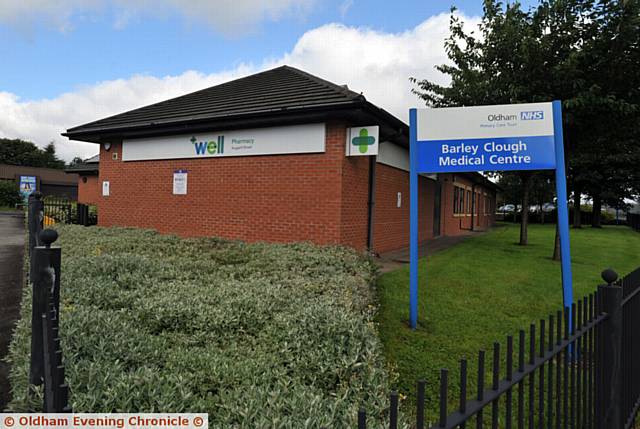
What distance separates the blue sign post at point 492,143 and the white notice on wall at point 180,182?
770cm

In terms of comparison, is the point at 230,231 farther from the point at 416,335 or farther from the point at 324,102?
the point at 416,335

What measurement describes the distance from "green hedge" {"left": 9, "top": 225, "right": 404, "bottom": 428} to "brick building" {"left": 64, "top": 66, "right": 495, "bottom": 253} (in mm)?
4042

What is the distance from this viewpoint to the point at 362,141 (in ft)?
27.9

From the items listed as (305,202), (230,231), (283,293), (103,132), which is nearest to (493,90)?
(305,202)

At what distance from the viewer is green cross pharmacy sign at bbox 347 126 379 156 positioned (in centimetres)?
838

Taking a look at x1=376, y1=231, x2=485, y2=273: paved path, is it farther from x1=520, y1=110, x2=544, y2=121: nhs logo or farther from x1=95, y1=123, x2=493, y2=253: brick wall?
x1=520, y1=110, x2=544, y2=121: nhs logo

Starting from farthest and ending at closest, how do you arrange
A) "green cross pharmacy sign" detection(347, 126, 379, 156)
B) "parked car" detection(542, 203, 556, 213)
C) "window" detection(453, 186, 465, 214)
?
"parked car" detection(542, 203, 556, 213) < "window" detection(453, 186, 465, 214) < "green cross pharmacy sign" detection(347, 126, 379, 156)

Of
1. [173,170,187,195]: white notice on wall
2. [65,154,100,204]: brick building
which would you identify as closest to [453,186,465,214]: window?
[173,170,187,195]: white notice on wall

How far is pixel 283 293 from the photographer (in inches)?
157

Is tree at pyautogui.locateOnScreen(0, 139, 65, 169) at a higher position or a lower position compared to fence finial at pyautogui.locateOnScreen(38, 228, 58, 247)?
higher

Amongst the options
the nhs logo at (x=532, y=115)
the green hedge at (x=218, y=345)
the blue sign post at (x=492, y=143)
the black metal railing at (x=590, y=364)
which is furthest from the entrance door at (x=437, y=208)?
the black metal railing at (x=590, y=364)

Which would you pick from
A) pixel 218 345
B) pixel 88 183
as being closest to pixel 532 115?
pixel 218 345

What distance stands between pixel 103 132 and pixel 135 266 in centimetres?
916

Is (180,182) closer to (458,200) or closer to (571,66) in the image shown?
(571,66)
